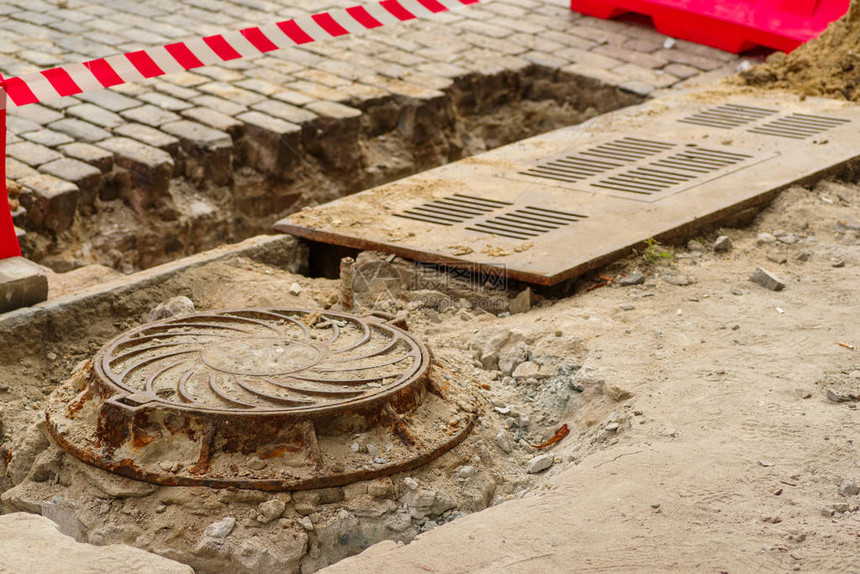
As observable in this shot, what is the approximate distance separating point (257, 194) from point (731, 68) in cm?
373

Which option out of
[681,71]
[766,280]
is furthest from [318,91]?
[766,280]

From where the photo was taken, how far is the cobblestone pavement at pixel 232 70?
5.50 metres

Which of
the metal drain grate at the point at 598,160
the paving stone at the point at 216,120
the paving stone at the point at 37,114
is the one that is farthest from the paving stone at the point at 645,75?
the paving stone at the point at 37,114

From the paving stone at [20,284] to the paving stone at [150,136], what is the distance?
1.68 meters

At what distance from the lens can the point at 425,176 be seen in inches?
→ 222

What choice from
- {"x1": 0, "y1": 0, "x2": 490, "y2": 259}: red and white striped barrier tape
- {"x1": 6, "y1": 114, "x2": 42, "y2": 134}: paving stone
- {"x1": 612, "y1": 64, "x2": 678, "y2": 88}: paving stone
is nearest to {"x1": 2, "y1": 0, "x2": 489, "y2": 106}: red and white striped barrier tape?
{"x1": 0, "y1": 0, "x2": 490, "y2": 259}: red and white striped barrier tape

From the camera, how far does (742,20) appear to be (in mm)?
8000

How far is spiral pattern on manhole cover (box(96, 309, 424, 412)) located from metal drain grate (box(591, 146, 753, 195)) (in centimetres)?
204

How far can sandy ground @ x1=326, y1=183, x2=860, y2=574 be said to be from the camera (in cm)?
267

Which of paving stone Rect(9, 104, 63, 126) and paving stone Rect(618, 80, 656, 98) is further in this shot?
paving stone Rect(618, 80, 656, 98)

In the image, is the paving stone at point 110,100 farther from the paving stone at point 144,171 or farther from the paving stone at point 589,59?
the paving stone at point 589,59

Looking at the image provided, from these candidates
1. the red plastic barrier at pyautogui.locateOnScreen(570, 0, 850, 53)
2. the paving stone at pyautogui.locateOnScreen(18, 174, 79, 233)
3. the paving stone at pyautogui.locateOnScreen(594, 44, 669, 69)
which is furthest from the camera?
the red plastic barrier at pyautogui.locateOnScreen(570, 0, 850, 53)

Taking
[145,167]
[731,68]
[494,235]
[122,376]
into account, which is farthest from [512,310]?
[731,68]

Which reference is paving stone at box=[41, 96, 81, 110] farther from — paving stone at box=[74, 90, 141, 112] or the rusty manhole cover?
the rusty manhole cover
